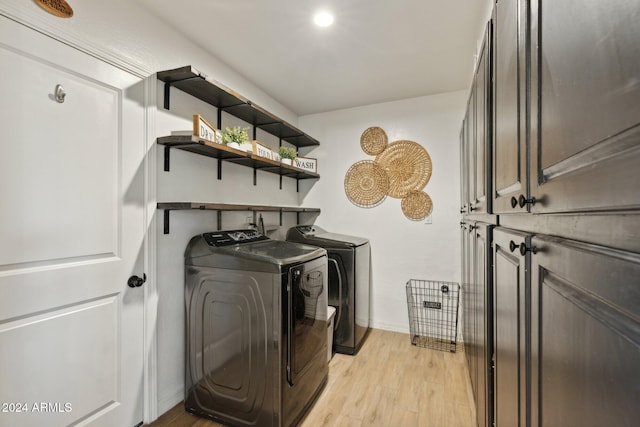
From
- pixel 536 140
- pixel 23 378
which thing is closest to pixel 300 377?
pixel 23 378

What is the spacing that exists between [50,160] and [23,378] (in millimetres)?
977

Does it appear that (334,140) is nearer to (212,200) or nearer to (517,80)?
(212,200)

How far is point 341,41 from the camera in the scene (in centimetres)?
206

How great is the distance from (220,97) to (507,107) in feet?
6.27

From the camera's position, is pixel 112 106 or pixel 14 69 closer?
pixel 14 69

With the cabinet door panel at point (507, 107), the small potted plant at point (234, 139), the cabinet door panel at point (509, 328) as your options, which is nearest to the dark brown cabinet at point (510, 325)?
the cabinet door panel at point (509, 328)

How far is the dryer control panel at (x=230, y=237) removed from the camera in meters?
1.91

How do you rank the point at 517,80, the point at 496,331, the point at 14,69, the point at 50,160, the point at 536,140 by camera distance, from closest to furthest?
1. the point at 536,140
2. the point at 517,80
3. the point at 496,331
4. the point at 14,69
5. the point at 50,160

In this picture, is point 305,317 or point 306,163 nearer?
point 305,317

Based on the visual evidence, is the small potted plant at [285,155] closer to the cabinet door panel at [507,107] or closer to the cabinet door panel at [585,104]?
the cabinet door panel at [507,107]

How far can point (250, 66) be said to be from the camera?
2.43 metres

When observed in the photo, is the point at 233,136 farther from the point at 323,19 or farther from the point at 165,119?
the point at 323,19

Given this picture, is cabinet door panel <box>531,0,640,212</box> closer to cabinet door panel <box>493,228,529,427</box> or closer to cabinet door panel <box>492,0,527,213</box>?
cabinet door panel <box>492,0,527,213</box>

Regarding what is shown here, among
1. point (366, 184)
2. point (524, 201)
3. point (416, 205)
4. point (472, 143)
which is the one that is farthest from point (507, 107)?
point (366, 184)
